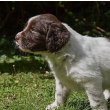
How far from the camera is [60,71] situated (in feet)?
22.4

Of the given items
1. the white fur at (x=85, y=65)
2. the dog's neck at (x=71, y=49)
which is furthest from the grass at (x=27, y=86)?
the dog's neck at (x=71, y=49)

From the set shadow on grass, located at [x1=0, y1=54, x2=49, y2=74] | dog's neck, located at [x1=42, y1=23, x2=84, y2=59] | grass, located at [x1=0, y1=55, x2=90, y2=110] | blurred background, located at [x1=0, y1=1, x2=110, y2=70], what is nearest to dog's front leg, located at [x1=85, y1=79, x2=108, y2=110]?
grass, located at [x1=0, y1=55, x2=90, y2=110]

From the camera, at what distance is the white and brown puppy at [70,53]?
6.57 meters

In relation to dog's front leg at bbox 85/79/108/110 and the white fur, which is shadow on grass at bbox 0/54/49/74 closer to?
the white fur

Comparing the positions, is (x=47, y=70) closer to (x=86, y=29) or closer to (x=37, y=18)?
(x=86, y=29)

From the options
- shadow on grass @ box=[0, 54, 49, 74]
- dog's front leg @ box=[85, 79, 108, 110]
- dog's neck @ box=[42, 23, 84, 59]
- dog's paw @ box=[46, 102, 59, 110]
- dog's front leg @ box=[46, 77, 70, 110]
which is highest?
dog's neck @ box=[42, 23, 84, 59]

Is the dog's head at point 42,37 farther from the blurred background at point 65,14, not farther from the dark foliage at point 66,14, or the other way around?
the dark foliage at point 66,14

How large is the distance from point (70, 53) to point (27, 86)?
242cm

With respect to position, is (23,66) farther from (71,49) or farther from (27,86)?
(71,49)

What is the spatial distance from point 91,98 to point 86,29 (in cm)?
690

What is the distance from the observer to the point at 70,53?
670 cm

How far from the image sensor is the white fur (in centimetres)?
668

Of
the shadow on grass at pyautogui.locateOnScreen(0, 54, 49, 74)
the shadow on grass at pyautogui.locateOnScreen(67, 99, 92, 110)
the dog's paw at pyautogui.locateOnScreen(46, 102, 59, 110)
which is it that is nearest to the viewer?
the shadow on grass at pyautogui.locateOnScreen(67, 99, 92, 110)

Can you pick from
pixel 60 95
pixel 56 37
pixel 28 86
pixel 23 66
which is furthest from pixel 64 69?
pixel 23 66
